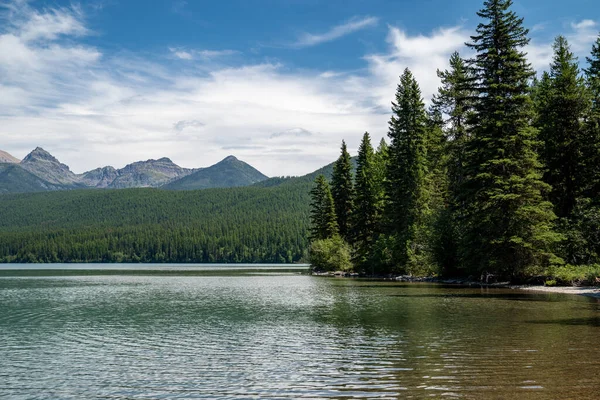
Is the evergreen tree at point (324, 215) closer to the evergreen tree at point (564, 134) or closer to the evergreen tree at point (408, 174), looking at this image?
the evergreen tree at point (408, 174)

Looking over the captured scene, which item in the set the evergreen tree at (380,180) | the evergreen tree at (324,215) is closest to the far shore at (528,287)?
the evergreen tree at (380,180)

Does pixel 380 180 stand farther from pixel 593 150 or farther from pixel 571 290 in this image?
pixel 571 290

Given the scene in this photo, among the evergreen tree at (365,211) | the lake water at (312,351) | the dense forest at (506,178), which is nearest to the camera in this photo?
the lake water at (312,351)

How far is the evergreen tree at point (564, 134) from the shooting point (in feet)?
160

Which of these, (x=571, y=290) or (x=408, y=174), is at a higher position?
(x=408, y=174)

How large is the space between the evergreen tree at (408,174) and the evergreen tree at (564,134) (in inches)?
568

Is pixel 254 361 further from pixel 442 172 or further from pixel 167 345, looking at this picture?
pixel 442 172

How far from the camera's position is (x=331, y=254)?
86.9 m

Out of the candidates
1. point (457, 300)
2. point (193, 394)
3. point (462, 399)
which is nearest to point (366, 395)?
point (462, 399)

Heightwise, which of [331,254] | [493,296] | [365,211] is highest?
[365,211]

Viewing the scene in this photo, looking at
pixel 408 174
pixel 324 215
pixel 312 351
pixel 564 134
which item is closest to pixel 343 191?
pixel 324 215

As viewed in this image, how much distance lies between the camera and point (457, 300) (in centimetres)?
3456

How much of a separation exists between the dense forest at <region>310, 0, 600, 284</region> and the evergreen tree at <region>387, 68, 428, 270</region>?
0.16 meters

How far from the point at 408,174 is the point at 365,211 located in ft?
53.1
